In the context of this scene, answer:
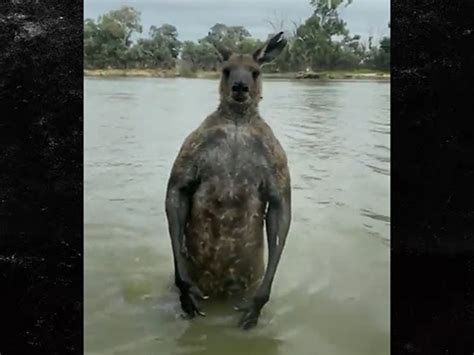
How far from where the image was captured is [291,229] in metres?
2.25

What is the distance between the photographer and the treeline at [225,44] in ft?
7.05

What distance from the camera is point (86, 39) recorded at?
82.5 inches

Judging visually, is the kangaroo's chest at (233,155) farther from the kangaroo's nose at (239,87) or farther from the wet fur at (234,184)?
the kangaroo's nose at (239,87)

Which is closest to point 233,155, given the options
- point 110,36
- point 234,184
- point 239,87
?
point 234,184

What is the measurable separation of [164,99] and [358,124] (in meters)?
0.49
